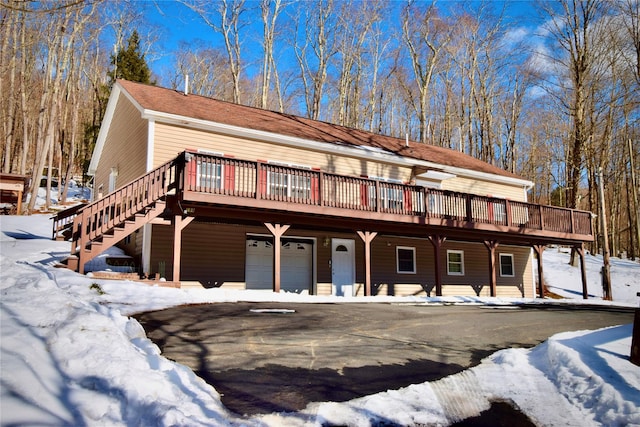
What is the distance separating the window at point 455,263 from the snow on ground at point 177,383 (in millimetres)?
14758

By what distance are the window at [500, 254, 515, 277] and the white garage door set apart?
1101 centimetres

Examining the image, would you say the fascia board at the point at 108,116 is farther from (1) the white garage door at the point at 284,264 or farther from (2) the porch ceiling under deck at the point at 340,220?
(1) the white garage door at the point at 284,264

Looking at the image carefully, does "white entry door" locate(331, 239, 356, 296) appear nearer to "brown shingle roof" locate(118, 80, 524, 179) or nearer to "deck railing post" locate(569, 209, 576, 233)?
"brown shingle roof" locate(118, 80, 524, 179)

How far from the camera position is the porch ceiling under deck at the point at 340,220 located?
13.6 metres

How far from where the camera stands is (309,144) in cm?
1784

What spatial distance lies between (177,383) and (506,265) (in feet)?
72.1

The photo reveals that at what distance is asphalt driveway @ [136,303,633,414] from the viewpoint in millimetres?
5129

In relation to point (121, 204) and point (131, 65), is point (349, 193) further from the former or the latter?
point (131, 65)

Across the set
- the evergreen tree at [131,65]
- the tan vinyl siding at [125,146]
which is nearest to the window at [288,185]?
the tan vinyl siding at [125,146]

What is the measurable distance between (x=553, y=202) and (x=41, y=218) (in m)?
43.6

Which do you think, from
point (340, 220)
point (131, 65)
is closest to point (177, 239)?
point (340, 220)

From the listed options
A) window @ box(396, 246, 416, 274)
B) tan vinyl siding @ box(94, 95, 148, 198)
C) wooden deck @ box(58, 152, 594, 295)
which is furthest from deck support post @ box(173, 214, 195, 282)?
window @ box(396, 246, 416, 274)

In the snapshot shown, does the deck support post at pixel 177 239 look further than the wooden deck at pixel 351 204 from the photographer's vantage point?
No

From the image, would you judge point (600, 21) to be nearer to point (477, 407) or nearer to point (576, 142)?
point (576, 142)
